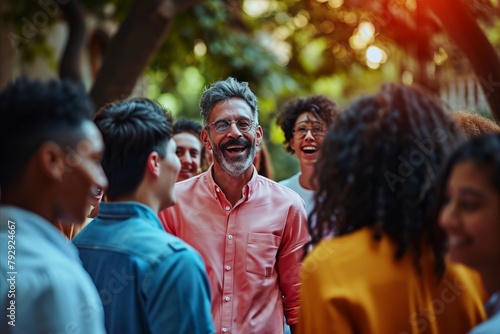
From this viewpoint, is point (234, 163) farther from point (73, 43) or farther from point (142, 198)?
point (73, 43)

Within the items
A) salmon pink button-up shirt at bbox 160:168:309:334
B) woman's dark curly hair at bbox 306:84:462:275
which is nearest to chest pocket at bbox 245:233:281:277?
salmon pink button-up shirt at bbox 160:168:309:334

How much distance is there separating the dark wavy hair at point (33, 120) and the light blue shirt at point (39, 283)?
0.16 meters

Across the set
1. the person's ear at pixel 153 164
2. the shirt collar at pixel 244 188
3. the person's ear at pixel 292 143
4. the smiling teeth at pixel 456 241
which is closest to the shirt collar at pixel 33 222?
the person's ear at pixel 153 164

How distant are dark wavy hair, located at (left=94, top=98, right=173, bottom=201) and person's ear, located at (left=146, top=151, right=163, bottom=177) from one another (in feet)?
0.05

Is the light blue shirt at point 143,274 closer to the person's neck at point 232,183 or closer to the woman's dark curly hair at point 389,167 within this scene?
the woman's dark curly hair at point 389,167

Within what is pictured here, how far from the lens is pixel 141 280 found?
3059 millimetres

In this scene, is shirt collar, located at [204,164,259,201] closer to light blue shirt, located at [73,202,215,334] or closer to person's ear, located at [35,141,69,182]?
light blue shirt, located at [73,202,215,334]

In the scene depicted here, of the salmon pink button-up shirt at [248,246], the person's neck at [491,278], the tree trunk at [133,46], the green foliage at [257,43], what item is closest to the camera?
the person's neck at [491,278]

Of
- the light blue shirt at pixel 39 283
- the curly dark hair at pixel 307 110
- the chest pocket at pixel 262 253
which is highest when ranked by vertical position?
the curly dark hair at pixel 307 110

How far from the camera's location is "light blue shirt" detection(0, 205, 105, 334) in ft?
7.39

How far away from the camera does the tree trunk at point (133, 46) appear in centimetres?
851

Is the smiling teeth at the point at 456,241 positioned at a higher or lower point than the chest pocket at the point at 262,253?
higher

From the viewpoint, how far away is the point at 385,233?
2.75 meters

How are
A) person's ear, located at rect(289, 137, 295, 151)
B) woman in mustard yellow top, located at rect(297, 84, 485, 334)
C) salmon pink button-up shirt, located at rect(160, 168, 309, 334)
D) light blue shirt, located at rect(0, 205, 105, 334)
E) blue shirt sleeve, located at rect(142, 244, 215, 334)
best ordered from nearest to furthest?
light blue shirt, located at rect(0, 205, 105, 334)
woman in mustard yellow top, located at rect(297, 84, 485, 334)
blue shirt sleeve, located at rect(142, 244, 215, 334)
salmon pink button-up shirt, located at rect(160, 168, 309, 334)
person's ear, located at rect(289, 137, 295, 151)
